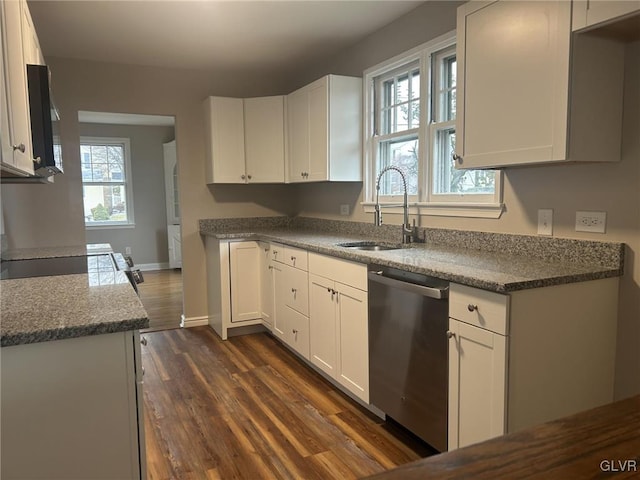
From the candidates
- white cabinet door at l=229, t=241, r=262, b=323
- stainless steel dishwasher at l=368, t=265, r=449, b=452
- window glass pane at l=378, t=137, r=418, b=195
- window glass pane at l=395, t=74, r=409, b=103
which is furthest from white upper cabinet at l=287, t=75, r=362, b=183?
stainless steel dishwasher at l=368, t=265, r=449, b=452

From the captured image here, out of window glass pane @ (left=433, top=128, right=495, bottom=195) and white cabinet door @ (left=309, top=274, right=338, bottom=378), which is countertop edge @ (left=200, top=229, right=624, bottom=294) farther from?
window glass pane @ (left=433, top=128, right=495, bottom=195)

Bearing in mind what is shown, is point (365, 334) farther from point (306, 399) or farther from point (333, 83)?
point (333, 83)

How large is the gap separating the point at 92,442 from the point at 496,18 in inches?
83.6

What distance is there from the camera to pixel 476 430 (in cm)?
185

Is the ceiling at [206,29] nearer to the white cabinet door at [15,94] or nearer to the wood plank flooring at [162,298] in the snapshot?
the white cabinet door at [15,94]

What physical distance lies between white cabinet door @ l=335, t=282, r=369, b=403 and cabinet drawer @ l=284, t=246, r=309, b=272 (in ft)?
1.58

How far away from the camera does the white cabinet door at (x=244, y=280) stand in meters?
4.07

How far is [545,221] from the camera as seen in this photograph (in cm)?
221

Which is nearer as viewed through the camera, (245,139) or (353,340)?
(353,340)

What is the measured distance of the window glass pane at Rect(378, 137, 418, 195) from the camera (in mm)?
3189

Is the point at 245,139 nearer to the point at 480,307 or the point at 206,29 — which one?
the point at 206,29

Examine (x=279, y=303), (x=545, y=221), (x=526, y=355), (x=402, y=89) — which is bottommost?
(x=279, y=303)

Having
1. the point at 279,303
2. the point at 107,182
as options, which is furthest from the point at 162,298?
the point at 107,182

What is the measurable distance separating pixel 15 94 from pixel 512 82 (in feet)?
6.25
